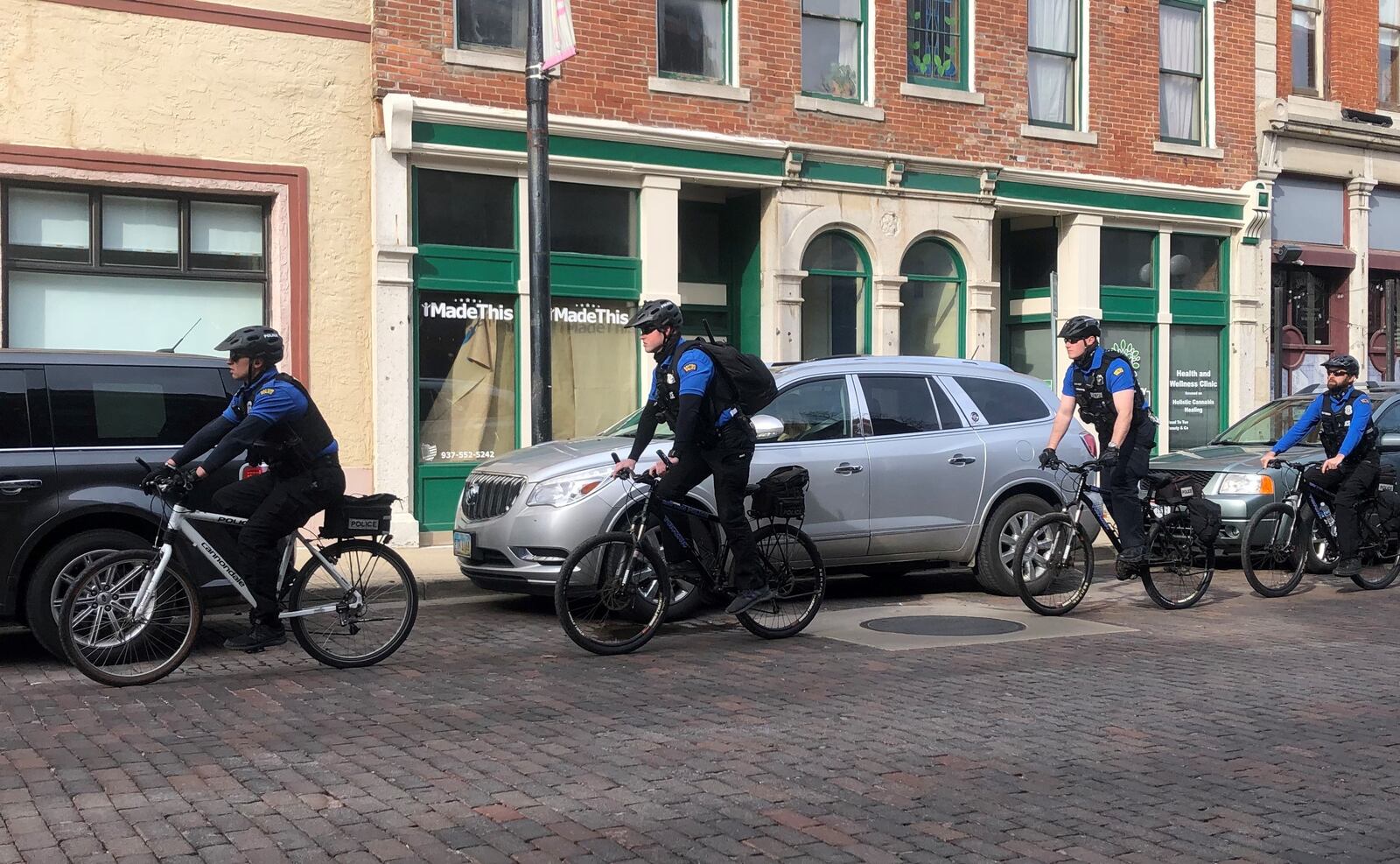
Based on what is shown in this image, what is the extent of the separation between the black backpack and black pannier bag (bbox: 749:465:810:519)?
0.46 m

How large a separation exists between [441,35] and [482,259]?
2270mm

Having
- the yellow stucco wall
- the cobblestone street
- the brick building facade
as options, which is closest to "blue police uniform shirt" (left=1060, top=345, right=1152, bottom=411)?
the cobblestone street

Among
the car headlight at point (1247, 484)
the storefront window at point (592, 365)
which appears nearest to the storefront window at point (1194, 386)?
the car headlight at point (1247, 484)

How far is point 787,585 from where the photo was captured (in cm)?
923

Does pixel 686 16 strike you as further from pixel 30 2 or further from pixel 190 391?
pixel 190 391

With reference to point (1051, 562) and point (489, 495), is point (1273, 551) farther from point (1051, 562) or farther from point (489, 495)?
point (489, 495)

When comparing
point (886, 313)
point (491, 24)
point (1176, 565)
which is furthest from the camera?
point (886, 313)

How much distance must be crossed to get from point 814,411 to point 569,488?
2.00 m

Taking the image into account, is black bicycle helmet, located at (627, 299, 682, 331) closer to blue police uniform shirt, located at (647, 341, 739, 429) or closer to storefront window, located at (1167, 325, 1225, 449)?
blue police uniform shirt, located at (647, 341, 739, 429)

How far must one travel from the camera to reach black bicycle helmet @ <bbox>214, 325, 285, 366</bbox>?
802 cm

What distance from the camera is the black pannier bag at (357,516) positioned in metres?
8.09

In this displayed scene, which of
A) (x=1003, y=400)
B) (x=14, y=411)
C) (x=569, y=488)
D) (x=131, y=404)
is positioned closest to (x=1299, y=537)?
(x=1003, y=400)

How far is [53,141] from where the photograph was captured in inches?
529

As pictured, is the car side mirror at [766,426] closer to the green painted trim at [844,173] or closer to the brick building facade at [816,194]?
the brick building facade at [816,194]
